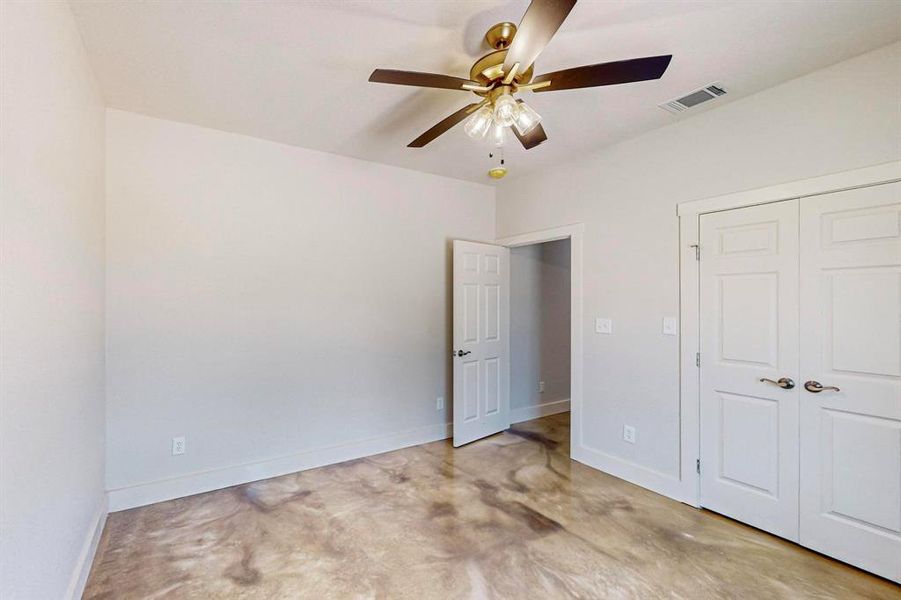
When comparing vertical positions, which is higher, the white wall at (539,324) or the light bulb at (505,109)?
the light bulb at (505,109)

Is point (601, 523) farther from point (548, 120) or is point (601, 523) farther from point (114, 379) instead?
point (114, 379)

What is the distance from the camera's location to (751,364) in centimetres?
255

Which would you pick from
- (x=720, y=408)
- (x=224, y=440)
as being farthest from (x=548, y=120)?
(x=224, y=440)

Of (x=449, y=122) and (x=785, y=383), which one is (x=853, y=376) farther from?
(x=449, y=122)

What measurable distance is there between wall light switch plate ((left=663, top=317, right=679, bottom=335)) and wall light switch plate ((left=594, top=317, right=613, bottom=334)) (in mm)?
445

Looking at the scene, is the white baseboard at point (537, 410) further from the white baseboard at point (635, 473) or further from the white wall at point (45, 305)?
the white wall at point (45, 305)

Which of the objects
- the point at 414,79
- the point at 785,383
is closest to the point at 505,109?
the point at 414,79

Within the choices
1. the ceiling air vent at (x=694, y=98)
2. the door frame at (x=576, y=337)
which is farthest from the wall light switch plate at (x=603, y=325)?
the ceiling air vent at (x=694, y=98)

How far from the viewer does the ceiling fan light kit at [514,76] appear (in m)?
1.51

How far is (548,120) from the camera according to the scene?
9.36ft

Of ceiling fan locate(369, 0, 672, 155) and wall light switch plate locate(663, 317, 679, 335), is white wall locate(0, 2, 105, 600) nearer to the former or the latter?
ceiling fan locate(369, 0, 672, 155)

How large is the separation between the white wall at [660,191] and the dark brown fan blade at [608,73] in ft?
4.42

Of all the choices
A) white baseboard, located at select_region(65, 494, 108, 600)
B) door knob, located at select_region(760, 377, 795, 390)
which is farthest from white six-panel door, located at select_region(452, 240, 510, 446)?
white baseboard, located at select_region(65, 494, 108, 600)

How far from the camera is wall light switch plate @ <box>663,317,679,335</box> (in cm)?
293
